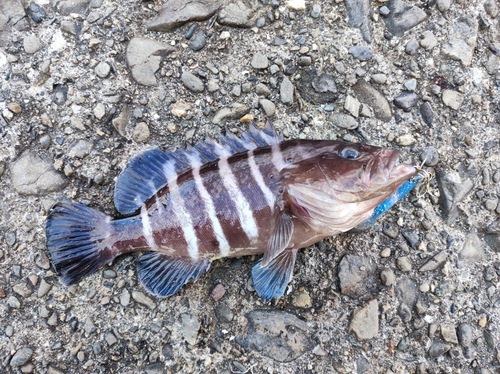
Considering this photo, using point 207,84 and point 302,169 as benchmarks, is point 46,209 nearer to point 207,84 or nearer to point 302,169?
point 207,84

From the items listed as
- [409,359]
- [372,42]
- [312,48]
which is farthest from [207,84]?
[409,359]

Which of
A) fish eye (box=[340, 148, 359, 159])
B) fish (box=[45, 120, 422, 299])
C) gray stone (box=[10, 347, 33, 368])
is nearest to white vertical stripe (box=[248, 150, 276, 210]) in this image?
fish (box=[45, 120, 422, 299])

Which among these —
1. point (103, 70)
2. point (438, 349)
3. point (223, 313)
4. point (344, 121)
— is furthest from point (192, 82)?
point (438, 349)

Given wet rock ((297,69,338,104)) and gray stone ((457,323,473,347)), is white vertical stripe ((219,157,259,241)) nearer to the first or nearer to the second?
wet rock ((297,69,338,104))

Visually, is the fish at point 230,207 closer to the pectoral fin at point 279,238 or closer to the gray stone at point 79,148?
the pectoral fin at point 279,238

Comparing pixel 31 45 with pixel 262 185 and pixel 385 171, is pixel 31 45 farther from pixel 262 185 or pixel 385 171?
pixel 385 171

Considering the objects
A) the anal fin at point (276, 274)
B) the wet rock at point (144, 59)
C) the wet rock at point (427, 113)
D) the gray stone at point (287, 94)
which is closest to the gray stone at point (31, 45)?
the wet rock at point (144, 59)
